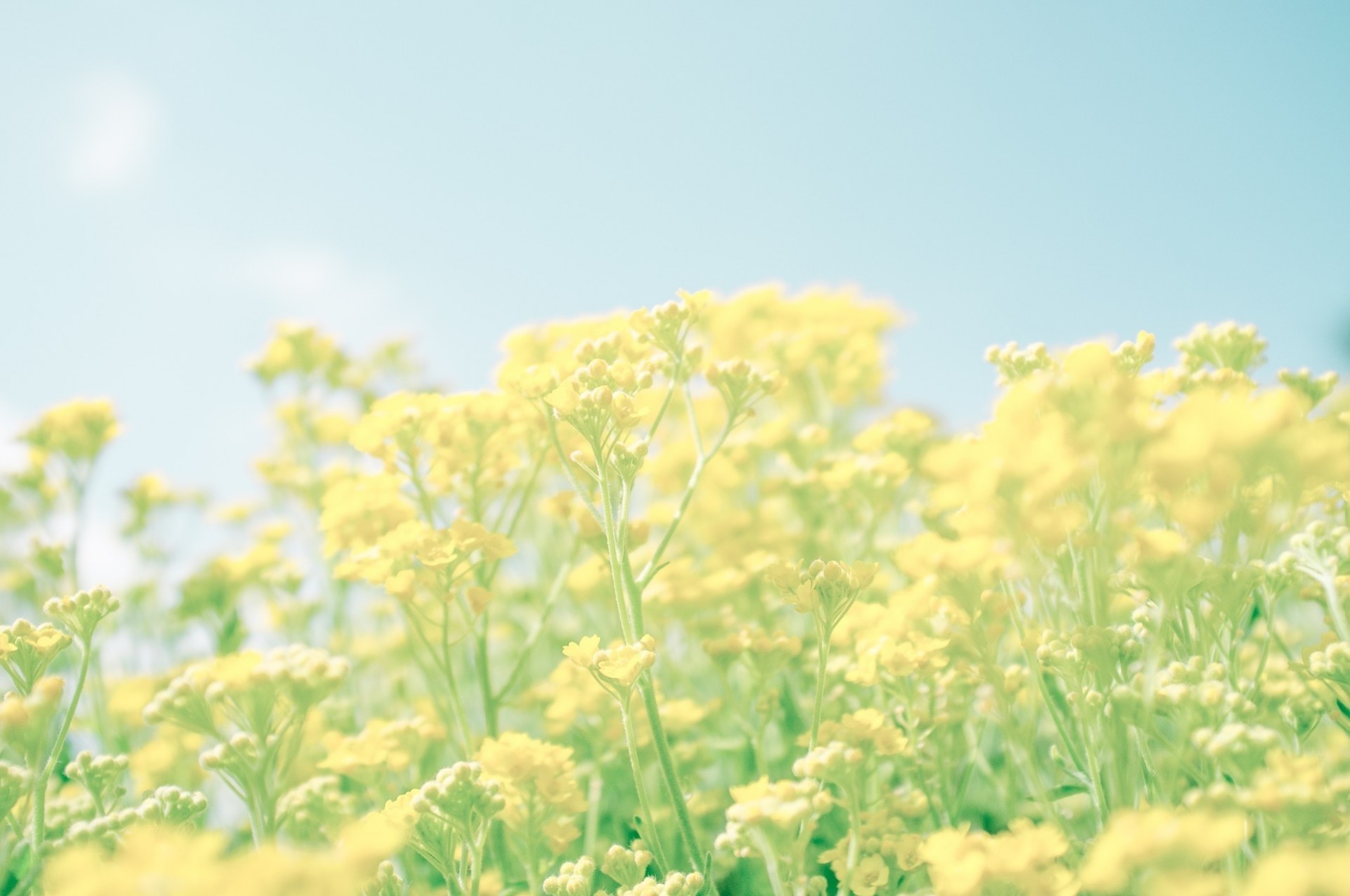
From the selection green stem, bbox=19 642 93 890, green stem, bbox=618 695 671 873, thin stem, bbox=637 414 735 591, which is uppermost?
thin stem, bbox=637 414 735 591

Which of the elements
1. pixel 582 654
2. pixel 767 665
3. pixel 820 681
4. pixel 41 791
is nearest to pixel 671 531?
pixel 582 654

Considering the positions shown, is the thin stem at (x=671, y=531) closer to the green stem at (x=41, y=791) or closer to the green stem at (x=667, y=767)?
the green stem at (x=667, y=767)

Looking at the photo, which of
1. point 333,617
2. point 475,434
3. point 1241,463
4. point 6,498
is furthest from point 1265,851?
point 6,498

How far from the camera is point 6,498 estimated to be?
4.02 metres

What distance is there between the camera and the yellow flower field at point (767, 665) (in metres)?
1.27

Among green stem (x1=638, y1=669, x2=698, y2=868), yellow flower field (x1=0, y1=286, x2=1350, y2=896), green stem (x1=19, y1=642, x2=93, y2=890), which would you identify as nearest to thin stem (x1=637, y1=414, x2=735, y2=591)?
yellow flower field (x1=0, y1=286, x2=1350, y2=896)

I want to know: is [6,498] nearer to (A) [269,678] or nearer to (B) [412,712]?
(B) [412,712]

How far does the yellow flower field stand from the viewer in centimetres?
127

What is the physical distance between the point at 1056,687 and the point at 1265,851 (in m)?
1.09

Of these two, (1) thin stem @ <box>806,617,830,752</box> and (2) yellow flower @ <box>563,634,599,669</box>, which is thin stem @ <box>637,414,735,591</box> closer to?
(2) yellow flower @ <box>563,634,599,669</box>

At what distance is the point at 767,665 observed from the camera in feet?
7.66

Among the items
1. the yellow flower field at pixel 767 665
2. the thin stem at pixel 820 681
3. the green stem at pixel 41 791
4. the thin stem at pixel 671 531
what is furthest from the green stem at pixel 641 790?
the green stem at pixel 41 791

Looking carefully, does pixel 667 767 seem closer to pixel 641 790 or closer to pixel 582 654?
pixel 641 790

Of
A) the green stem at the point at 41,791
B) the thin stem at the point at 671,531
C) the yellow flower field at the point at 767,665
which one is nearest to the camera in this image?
the yellow flower field at the point at 767,665
